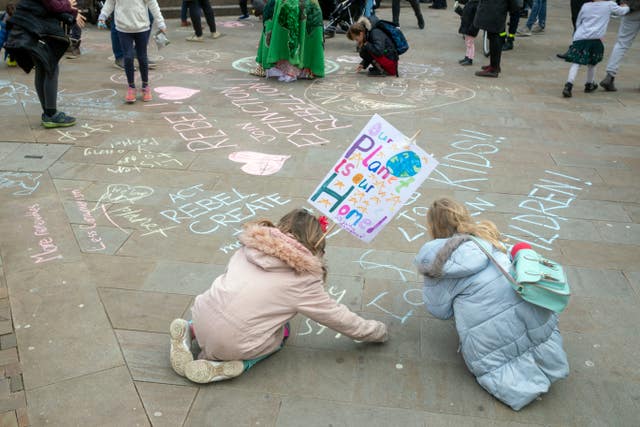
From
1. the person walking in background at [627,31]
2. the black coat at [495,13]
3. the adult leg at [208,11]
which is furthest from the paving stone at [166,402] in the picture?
the adult leg at [208,11]

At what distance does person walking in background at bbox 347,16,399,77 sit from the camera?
335 inches

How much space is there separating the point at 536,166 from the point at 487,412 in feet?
11.4

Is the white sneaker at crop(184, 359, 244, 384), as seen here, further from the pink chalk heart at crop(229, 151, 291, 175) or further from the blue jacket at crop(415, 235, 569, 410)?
the pink chalk heart at crop(229, 151, 291, 175)

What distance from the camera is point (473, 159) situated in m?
5.76

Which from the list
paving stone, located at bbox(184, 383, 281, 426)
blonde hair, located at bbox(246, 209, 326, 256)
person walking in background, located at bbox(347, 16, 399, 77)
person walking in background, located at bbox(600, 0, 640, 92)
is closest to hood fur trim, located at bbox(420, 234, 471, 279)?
blonde hair, located at bbox(246, 209, 326, 256)

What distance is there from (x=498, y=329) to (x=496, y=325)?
21mm

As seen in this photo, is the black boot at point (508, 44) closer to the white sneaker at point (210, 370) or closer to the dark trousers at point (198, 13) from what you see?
the dark trousers at point (198, 13)

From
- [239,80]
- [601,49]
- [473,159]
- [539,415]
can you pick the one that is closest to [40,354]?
[539,415]

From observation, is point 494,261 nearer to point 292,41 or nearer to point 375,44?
point 292,41

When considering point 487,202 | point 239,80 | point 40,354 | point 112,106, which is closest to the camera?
point 40,354

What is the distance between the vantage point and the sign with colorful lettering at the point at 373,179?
10.4ft

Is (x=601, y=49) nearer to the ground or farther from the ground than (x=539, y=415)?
farther from the ground

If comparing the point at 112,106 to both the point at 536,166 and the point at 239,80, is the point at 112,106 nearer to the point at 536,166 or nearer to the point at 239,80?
the point at 239,80

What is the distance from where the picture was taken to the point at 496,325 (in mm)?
2816
